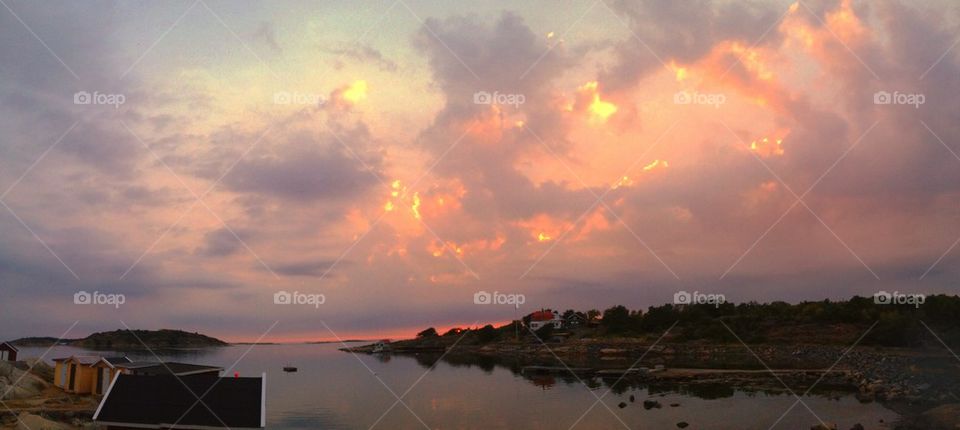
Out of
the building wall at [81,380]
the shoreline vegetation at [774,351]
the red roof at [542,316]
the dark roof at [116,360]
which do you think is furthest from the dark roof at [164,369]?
the red roof at [542,316]

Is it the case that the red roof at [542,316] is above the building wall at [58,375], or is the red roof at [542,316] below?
above

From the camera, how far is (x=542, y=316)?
15288 cm

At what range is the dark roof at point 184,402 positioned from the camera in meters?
22.4

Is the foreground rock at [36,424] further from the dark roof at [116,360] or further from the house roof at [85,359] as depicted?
the house roof at [85,359]

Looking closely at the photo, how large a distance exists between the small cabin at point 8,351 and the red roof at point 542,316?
117 meters

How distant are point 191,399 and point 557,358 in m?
77.8

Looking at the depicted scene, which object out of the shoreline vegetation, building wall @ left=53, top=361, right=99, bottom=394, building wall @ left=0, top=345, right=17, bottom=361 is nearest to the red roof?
the shoreline vegetation

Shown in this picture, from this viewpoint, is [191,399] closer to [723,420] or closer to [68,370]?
[68,370]

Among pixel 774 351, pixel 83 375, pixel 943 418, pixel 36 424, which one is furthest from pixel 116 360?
pixel 774 351

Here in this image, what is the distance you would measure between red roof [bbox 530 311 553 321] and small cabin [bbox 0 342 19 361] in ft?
383

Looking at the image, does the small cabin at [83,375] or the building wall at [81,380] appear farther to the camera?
the building wall at [81,380]

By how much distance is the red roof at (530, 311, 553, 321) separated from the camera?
5940 inches

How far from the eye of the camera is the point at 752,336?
9250 centimetres

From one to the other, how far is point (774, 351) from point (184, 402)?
7787cm
